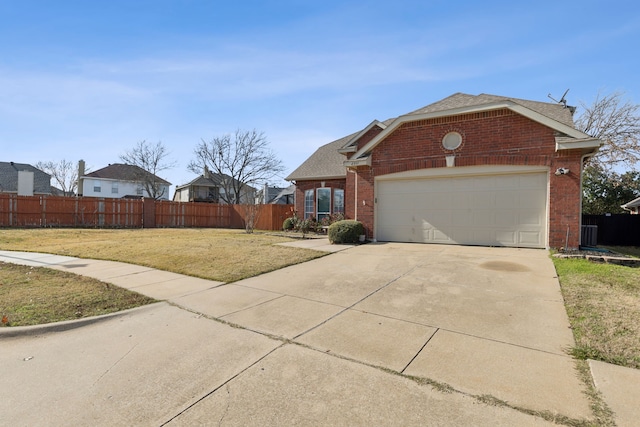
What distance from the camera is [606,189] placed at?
22922mm

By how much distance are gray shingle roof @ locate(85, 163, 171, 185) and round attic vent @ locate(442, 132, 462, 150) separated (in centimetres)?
3962

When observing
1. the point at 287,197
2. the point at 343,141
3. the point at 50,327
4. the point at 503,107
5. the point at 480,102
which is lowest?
the point at 50,327

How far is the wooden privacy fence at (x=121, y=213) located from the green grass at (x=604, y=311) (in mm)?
17548

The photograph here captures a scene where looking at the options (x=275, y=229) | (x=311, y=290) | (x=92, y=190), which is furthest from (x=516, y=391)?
(x=92, y=190)

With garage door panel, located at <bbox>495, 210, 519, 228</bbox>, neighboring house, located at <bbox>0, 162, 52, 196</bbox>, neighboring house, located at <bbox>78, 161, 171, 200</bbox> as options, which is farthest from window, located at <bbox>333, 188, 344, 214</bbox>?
neighboring house, located at <bbox>0, 162, 52, 196</bbox>

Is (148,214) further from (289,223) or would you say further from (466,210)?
(466,210)

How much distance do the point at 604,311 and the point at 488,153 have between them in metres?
6.85

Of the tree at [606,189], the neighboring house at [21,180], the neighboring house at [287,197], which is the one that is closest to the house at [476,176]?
the tree at [606,189]

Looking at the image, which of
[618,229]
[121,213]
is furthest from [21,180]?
[618,229]

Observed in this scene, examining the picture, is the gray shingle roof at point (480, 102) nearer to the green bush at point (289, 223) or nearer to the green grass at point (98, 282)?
the green grass at point (98, 282)

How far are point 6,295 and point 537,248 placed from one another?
1246 centimetres

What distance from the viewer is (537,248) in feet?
31.7

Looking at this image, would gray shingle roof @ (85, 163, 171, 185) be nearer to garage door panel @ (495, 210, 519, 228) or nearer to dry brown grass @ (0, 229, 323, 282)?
dry brown grass @ (0, 229, 323, 282)

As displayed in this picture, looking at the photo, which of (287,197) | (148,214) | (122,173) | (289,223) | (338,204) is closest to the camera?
(338,204)
